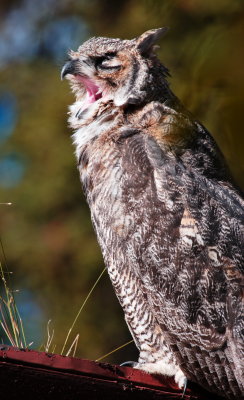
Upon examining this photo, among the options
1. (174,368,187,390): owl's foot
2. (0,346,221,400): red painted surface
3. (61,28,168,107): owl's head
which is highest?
(61,28,168,107): owl's head

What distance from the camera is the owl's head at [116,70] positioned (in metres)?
3.23

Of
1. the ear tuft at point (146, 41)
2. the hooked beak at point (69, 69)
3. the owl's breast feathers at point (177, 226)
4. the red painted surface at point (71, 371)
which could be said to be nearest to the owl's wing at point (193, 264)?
the owl's breast feathers at point (177, 226)

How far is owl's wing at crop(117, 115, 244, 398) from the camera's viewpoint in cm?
263

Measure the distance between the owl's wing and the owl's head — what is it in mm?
444

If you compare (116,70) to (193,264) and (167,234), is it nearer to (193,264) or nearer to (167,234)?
(167,234)

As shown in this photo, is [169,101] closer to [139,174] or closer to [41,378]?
[139,174]

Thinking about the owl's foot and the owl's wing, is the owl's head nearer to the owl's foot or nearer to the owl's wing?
the owl's wing

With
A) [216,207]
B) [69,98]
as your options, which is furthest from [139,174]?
[69,98]

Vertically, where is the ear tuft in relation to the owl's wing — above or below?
above

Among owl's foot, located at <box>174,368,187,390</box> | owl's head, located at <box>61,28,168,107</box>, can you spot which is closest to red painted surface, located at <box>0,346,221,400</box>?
owl's foot, located at <box>174,368,187,390</box>

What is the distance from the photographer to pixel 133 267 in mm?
2805

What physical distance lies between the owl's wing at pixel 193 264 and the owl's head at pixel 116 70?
1.46 ft

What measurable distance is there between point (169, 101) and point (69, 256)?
A: 11.6 feet

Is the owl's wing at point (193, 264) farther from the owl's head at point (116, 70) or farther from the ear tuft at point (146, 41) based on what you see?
the ear tuft at point (146, 41)
